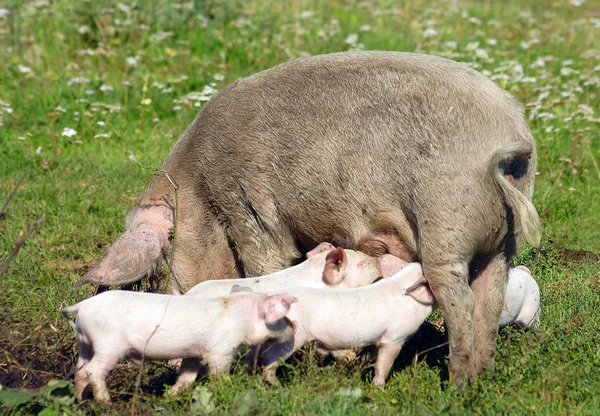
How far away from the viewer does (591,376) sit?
4512 millimetres

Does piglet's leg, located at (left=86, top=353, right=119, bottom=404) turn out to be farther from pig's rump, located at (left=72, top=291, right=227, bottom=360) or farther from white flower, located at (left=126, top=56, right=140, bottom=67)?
white flower, located at (left=126, top=56, right=140, bottom=67)

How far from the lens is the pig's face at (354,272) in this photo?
4816mm

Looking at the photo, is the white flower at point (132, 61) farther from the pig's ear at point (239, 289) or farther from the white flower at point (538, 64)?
the pig's ear at point (239, 289)

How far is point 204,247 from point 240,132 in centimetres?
78

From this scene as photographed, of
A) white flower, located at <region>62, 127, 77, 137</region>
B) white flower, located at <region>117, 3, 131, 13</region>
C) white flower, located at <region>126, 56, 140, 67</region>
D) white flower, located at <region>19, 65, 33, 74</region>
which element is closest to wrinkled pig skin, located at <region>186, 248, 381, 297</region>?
white flower, located at <region>62, 127, 77, 137</region>

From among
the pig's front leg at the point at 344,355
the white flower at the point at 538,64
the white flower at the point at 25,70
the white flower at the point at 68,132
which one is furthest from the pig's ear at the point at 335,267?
the white flower at the point at 25,70

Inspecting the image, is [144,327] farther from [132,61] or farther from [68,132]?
[132,61]

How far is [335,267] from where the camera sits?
15.7ft

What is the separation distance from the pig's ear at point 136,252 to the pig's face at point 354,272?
1.09m

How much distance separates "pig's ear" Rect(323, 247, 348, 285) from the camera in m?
4.71

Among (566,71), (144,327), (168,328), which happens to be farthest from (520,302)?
(566,71)

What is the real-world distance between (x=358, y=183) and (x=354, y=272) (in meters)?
0.50

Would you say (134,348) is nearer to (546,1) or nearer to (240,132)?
(240,132)

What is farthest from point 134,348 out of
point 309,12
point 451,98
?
point 309,12
